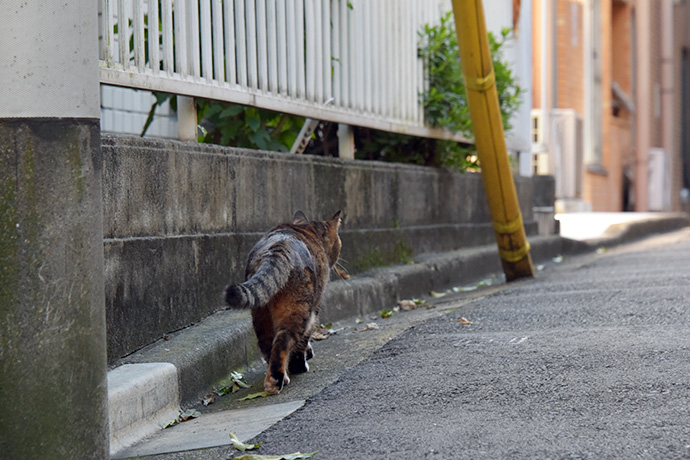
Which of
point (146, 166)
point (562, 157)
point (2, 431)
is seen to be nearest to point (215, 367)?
point (146, 166)

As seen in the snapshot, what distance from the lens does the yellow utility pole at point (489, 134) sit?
649cm

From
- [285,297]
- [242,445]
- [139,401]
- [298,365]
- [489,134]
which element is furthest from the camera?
[489,134]

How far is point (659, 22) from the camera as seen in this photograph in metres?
26.4

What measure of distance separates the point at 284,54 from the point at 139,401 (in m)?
2.84

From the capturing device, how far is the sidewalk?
3.20m

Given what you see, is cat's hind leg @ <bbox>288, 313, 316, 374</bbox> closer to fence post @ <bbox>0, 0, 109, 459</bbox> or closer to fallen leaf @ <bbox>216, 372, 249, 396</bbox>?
fallen leaf @ <bbox>216, 372, 249, 396</bbox>

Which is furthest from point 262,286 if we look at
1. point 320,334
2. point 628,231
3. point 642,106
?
point 642,106

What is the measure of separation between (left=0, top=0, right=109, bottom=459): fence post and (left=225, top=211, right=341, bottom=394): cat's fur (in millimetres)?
918

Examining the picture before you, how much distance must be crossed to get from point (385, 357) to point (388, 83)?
11.3ft

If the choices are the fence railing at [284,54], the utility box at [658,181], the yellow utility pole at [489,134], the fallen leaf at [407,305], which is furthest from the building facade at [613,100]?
the fallen leaf at [407,305]

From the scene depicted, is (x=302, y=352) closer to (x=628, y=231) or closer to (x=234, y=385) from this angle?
(x=234, y=385)

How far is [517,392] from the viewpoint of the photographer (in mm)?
3299

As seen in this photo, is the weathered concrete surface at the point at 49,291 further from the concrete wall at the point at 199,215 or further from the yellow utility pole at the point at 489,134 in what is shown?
the yellow utility pole at the point at 489,134

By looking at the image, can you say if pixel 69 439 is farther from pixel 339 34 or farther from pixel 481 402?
pixel 339 34
